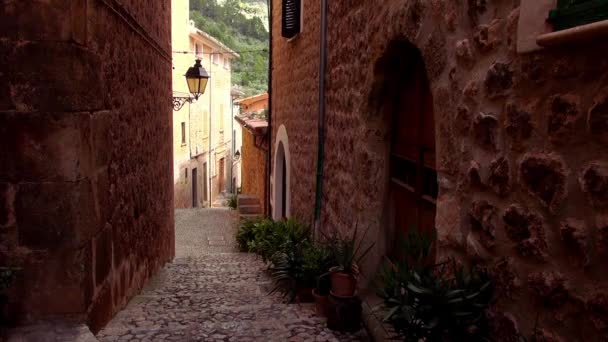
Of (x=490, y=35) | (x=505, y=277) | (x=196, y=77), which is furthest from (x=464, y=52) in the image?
(x=196, y=77)

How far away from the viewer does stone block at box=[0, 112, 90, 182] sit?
2947 millimetres

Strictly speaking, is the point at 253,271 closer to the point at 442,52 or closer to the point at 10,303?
the point at 10,303

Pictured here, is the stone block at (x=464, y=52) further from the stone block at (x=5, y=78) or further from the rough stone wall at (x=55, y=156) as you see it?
the stone block at (x=5, y=78)

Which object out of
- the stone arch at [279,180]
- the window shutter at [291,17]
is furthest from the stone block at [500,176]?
the stone arch at [279,180]

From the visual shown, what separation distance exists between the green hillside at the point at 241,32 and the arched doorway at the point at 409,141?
1415 inches

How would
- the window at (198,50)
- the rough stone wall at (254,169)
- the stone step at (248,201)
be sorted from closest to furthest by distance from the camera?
the rough stone wall at (254,169) → the stone step at (248,201) → the window at (198,50)

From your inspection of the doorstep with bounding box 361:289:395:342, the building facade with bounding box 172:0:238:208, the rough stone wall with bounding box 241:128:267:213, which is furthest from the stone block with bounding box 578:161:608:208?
the building facade with bounding box 172:0:238:208

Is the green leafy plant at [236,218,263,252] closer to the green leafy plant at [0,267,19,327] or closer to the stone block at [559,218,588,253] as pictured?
the green leafy plant at [0,267,19,327]

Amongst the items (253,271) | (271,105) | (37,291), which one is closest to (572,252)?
(37,291)

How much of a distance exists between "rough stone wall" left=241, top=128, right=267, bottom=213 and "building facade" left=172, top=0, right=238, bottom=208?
2.45 m

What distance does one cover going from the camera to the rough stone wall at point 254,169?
12.7m

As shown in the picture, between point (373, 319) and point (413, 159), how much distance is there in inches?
42.9

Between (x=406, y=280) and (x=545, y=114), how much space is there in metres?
0.92

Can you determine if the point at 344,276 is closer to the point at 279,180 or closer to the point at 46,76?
the point at 46,76
